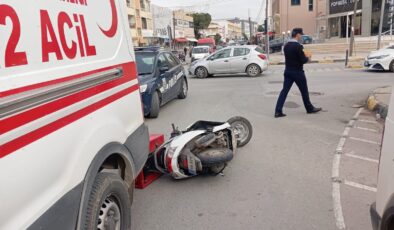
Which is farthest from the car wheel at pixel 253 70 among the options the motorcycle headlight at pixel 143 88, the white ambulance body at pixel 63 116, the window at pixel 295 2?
the window at pixel 295 2

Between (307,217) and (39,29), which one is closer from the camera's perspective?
(39,29)

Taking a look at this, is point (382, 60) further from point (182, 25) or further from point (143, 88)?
point (182, 25)

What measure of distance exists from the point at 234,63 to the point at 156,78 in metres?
8.56

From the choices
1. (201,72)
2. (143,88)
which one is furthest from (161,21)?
(143,88)

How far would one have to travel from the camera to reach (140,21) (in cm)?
5488

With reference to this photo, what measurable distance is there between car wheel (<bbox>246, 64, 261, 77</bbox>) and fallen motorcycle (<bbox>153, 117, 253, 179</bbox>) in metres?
11.9

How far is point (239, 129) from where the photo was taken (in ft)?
19.8

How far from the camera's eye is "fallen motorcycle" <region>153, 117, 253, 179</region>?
4.39 meters

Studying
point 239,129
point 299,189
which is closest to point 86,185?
point 299,189

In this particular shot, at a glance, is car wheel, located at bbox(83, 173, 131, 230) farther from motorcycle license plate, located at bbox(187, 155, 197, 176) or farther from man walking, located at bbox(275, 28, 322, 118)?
man walking, located at bbox(275, 28, 322, 118)

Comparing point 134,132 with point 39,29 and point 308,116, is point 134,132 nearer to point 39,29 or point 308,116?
point 39,29

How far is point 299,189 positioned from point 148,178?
72.4 inches

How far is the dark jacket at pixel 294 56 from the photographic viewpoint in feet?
25.0

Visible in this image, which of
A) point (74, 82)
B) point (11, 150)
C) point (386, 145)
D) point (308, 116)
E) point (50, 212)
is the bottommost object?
point (308, 116)
